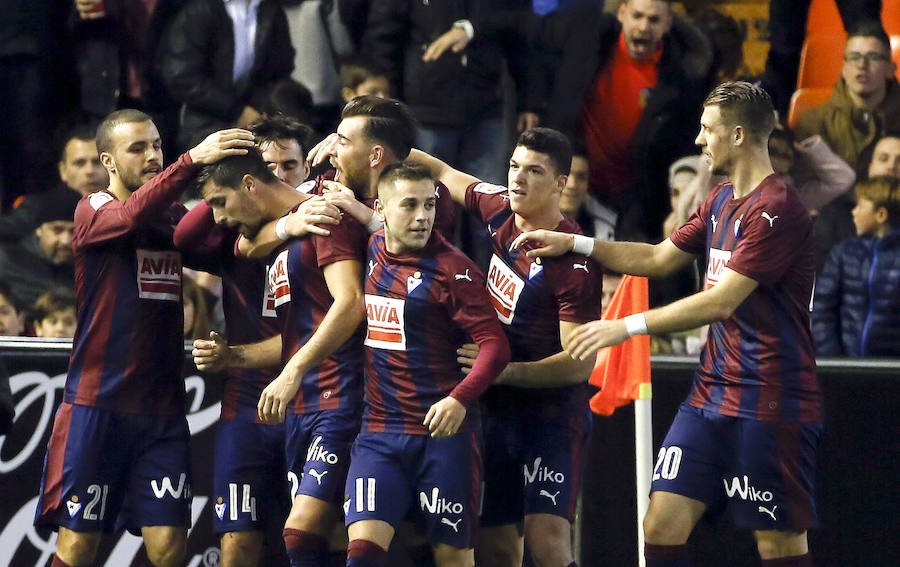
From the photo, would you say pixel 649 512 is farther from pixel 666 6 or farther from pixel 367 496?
pixel 666 6

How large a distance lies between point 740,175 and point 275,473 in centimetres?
256

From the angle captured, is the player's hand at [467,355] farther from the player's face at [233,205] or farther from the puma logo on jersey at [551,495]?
the player's face at [233,205]

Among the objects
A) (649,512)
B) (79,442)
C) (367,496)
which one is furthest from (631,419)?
(79,442)

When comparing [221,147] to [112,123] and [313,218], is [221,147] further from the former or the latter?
[112,123]

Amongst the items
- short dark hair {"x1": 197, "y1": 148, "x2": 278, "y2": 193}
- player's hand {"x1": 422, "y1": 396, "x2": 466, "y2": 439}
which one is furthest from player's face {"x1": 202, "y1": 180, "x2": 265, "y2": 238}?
player's hand {"x1": 422, "y1": 396, "x2": 466, "y2": 439}

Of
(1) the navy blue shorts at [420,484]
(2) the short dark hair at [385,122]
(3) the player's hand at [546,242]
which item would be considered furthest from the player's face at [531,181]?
(1) the navy blue shorts at [420,484]

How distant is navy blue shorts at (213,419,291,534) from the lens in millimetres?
7371

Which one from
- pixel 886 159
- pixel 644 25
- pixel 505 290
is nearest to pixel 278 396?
pixel 505 290

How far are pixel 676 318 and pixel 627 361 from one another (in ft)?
5.36

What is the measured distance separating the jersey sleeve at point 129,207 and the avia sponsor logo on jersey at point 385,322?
98 centimetres

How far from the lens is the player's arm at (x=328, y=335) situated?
667 centimetres

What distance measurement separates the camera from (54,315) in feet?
30.8

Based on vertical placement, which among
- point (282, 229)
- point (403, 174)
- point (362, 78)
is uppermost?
point (362, 78)

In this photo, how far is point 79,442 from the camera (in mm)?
7258
